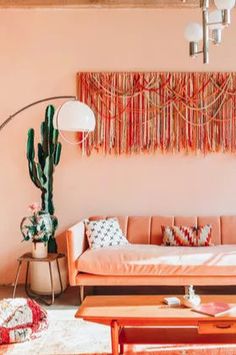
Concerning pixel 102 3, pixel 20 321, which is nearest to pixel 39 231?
pixel 20 321

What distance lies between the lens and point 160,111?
17.6 ft

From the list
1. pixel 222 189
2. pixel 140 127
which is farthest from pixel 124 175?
pixel 222 189

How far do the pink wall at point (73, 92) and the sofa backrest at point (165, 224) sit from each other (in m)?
0.26

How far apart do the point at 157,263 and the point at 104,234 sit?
70cm

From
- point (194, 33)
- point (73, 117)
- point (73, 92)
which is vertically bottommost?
point (73, 117)

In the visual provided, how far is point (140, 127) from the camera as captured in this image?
17.6 feet

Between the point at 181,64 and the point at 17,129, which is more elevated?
the point at 181,64

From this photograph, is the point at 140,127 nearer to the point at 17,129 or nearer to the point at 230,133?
the point at 230,133

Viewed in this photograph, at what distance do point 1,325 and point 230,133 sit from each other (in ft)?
10.1

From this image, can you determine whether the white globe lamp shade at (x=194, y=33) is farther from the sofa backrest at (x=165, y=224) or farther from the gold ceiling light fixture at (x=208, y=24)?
the sofa backrest at (x=165, y=224)

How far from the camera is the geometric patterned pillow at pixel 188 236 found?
16.0 feet

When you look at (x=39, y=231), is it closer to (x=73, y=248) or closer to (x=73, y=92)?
(x=73, y=248)

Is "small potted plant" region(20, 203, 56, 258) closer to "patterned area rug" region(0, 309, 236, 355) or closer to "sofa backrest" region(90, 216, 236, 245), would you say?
"sofa backrest" region(90, 216, 236, 245)

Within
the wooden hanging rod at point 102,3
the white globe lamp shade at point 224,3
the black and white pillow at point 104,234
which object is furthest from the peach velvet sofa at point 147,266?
the wooden hanging rod at point 102,3
